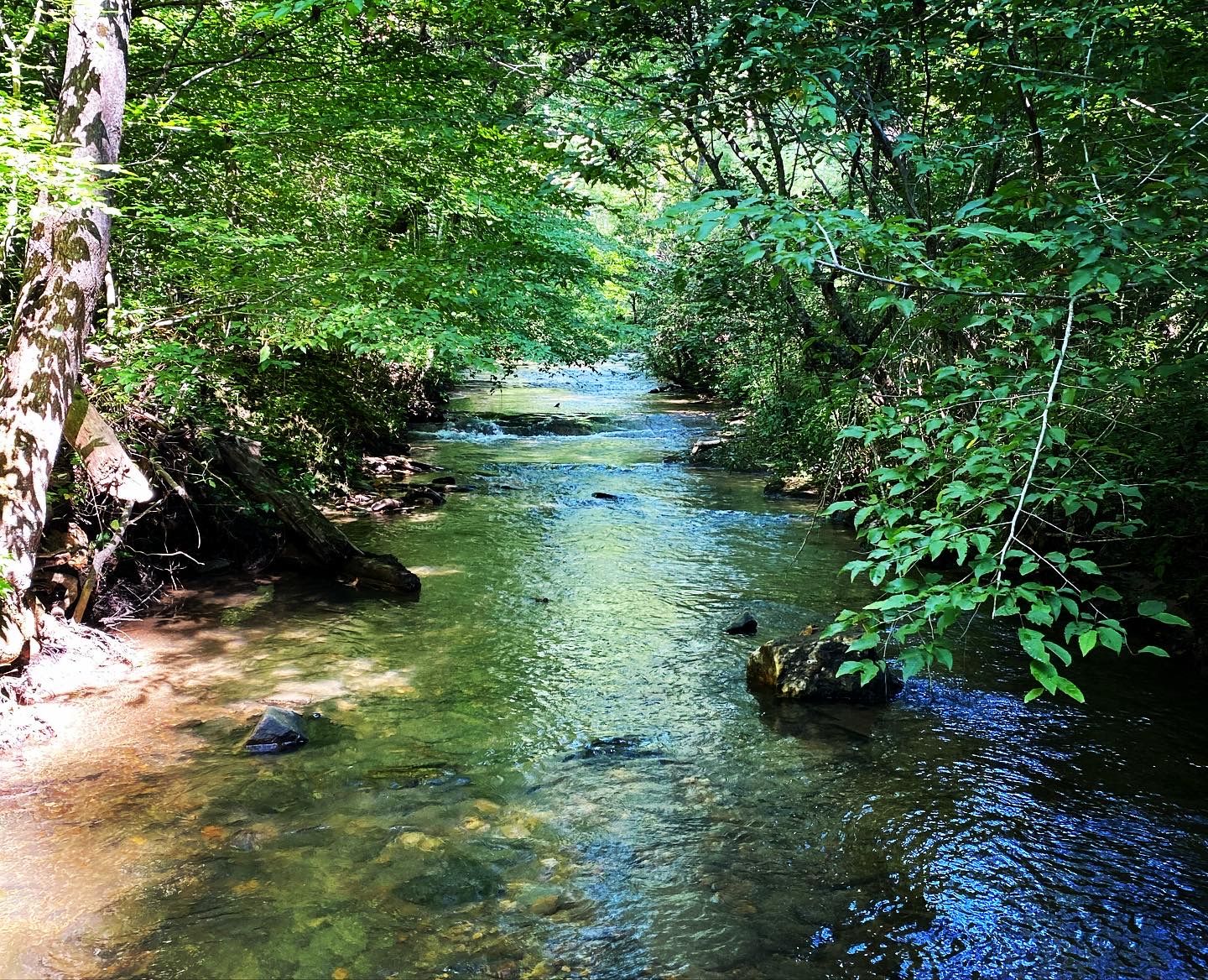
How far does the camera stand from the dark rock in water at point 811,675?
22.2 ft

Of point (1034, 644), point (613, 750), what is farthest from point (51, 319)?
point (1034, 644)

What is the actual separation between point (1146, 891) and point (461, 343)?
684 centimetres

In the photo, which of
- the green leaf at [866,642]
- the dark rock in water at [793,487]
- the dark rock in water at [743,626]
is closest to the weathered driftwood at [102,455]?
the dark rock in water at [743,626]

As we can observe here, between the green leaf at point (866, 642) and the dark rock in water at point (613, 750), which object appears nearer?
the green leaf at point (866, 642)

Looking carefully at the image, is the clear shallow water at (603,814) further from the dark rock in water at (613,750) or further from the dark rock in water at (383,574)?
the dark rock in water at (383,574)

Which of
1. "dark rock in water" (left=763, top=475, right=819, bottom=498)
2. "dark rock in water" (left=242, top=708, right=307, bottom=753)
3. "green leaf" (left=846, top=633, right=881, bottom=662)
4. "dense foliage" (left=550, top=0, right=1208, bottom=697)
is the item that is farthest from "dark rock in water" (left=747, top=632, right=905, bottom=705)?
"dark rock in water" (left=763, top=475, right=819, bottom=498)

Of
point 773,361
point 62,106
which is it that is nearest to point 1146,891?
point 62,106

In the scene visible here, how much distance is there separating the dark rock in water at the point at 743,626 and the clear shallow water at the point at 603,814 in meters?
0.15

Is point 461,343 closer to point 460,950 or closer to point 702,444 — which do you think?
point 460,950

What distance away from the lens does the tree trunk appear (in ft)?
19.4

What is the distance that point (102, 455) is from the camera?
712cm

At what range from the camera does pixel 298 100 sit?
847 cm

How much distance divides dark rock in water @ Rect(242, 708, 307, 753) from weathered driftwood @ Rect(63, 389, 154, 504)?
2713 mm

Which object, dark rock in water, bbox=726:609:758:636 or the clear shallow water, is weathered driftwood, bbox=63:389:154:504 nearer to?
the clear shallow water
